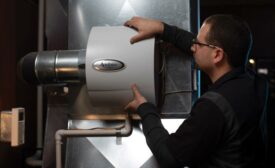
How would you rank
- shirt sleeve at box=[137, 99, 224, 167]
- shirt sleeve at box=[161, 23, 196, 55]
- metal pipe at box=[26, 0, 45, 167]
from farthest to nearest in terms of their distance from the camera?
metal pipe at box=[26, 0, 45, 167] → shirt sleeve at box=[161, 23, 196, 55] → shirt sleeve at box=[137, 99, 224, 167]

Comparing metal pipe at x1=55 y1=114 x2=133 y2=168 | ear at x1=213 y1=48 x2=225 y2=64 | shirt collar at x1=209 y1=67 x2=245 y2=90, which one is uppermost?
ear at x1=213 y1=48 x2=225 y2=64

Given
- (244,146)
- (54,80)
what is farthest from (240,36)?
(54,80)

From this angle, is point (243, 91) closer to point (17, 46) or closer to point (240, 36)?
point (240, 36)

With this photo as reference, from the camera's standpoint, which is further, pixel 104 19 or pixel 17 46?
pixel 17 46

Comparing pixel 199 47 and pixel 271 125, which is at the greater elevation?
pixel 199 47

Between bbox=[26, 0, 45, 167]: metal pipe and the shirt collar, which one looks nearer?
the shirt collar

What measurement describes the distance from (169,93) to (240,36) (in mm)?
384

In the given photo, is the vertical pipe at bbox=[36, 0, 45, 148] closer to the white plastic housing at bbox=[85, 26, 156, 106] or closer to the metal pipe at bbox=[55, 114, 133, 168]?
the metal pipe at bbox=[55, 114, 133, 168]

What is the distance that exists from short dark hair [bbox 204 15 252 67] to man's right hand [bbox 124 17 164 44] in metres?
0.20

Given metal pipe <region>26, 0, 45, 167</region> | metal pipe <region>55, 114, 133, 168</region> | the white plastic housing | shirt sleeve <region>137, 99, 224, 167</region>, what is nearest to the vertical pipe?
metal pipe <region>26, 0, 45, 167</region>

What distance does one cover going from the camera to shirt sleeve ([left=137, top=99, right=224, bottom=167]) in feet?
3.33

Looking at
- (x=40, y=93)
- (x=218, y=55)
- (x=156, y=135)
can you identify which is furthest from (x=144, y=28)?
(x=40, y=93)

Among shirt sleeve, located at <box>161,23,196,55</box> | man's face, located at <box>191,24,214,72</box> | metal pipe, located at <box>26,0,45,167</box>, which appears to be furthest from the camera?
metal pipe, located at <box>26,0,45,167</box>

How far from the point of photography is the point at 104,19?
A: 1409 mm
